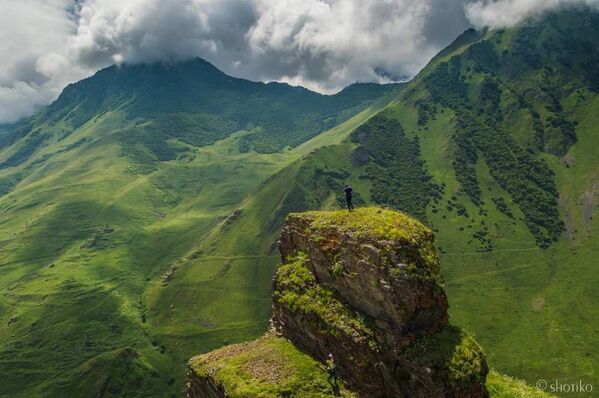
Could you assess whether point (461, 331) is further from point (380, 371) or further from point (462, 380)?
point (380, 371)

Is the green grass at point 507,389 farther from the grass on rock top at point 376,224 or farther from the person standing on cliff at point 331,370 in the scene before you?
the grass on rock top at point 376,224

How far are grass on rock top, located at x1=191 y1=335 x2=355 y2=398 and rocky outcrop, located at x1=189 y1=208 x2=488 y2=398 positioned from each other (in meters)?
0.97

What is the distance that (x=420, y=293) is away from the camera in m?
41.4

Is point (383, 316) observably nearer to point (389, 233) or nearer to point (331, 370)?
point (331, 370)

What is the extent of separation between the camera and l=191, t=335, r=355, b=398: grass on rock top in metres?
43.3

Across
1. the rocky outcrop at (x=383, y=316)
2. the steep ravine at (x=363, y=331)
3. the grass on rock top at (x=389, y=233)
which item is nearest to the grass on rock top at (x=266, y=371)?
the steep ravine at (x=363, y=331)

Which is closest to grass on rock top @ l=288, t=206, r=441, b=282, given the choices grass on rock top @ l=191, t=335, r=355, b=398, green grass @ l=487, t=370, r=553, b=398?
grass on rock top @ l=191, t=335, r=355, b=398

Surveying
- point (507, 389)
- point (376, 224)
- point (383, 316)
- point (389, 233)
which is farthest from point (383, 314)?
point (507, 389)

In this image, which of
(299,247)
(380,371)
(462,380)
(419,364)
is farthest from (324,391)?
(299,247)

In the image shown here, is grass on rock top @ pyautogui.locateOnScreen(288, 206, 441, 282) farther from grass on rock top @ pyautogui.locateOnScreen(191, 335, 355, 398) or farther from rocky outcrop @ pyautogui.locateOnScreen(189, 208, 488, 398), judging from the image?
grass on rock top @ pyautogui.locateOnScreen(191, 335, 355, 398)

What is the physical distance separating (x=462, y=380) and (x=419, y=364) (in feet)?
12.3

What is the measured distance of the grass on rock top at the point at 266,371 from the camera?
142ft

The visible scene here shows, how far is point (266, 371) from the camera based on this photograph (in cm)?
4644

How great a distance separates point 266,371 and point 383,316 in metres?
12.8
